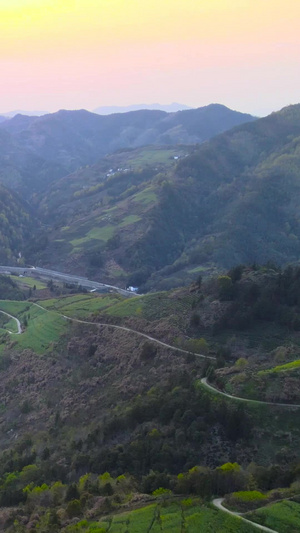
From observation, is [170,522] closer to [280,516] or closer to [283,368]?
[280,516]

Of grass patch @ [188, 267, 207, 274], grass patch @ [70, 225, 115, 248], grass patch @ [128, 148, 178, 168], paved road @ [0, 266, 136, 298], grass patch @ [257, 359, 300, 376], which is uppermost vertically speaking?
grass patch @ [128, 148, 178, 168]

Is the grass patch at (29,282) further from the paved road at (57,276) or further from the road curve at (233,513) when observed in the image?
the road curve at (233,513)

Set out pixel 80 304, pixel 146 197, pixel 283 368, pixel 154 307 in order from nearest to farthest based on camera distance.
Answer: pixel 283 368
pixel 154 307
pixel 80 304
pixel 146 197

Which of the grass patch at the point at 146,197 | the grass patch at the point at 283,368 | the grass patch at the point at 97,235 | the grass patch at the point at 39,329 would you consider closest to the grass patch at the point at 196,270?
the grass patch at the point at 97,235

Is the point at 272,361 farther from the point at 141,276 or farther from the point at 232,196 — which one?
the point at 232,196

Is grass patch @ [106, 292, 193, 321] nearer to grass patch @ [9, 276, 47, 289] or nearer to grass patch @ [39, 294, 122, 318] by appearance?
grass patch @ [39, 294, 122, 318]

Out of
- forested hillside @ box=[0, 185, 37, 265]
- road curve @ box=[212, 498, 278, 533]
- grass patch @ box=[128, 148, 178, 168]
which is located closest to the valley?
road curve @ box=[212, 498, 278, 533]

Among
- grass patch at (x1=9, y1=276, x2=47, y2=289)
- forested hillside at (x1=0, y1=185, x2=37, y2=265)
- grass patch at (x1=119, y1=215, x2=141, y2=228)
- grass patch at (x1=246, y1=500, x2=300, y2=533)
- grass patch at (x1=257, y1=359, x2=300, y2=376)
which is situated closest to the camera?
grass patch at (x1=246, y1=500, x2=300, y2=533)

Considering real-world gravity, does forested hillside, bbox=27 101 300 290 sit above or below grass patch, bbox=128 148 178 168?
below

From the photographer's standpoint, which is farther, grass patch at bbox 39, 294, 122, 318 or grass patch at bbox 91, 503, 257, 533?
grass patch at bbox 39, 294, 122, 318

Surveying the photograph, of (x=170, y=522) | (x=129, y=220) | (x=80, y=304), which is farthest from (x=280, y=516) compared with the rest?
(x=129, y=220)
